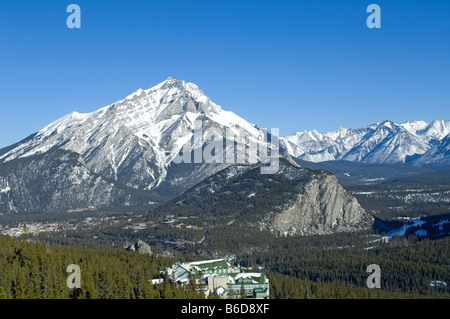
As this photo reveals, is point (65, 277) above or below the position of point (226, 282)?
above

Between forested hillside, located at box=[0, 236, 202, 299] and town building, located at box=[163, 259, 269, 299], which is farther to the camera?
town building, located at box=[163, 259, 269, 299]

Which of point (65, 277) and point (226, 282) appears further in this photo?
point (226, 282)

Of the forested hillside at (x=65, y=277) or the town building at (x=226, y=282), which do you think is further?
the town building at (x=226, y=282)

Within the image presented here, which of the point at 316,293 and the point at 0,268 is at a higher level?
the point at 0,268
